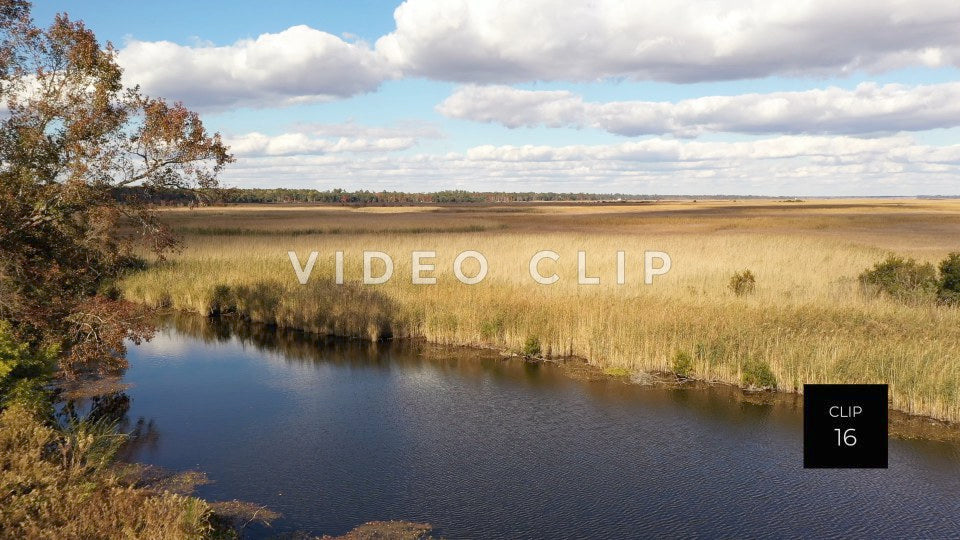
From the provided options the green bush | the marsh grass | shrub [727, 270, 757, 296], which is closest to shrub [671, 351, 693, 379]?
shrub [727, 270, 757, 296]

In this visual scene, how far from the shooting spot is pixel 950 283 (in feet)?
57.4

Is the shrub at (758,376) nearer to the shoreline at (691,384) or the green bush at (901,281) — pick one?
the shoreline at (691,384)

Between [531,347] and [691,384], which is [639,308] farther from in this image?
[691,384]

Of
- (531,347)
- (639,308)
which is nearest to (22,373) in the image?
(531,347)

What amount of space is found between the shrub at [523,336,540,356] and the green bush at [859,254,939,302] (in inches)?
385

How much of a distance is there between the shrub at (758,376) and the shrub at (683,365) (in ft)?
3.49

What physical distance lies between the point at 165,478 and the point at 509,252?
68.1 feet

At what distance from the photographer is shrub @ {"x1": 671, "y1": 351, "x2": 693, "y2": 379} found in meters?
13.8

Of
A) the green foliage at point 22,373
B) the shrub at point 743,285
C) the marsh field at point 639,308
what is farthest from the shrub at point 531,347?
the green foliage at point 22,373

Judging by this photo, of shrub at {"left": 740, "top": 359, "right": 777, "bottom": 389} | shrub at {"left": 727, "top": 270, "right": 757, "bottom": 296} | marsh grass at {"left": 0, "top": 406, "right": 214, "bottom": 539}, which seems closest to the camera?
marsh grass at {"left": 0, "top": 406, "right": 214, "bottom": 539}

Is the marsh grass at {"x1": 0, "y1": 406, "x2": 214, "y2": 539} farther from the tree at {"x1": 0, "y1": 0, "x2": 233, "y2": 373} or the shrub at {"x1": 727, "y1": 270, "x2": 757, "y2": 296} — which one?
the shrub at {"x1": 727, "y1": 270, "x2": 757, "y2": 296}

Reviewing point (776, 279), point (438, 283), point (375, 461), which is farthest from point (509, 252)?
point (375, 461)

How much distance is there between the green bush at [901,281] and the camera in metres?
17.4

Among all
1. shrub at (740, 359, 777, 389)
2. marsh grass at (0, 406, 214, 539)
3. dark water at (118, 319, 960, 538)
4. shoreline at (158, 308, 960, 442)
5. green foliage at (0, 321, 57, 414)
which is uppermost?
green foliage at (0, 321, 57, 414)
